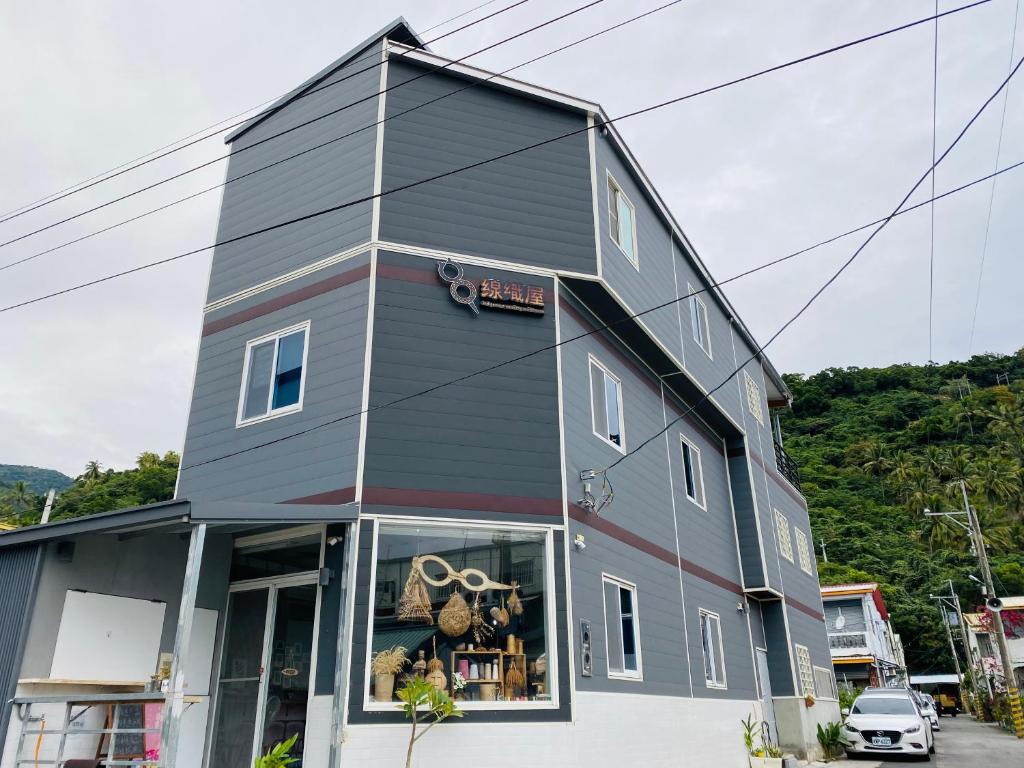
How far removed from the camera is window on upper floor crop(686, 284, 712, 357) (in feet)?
55.2

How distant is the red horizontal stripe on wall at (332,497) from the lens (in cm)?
911

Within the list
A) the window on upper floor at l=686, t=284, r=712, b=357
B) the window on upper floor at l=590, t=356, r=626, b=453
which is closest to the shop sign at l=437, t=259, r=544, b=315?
the window on upper floor at l=590, t=356, r=626, b=453

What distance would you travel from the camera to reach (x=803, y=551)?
22.0 metres

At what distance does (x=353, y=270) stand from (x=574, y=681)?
6.11 meters

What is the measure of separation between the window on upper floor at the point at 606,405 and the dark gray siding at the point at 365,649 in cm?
274

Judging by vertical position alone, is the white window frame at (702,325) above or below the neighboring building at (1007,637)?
above

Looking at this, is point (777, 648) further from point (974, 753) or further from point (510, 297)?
point (510, 297)

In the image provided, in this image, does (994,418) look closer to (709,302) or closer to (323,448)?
(709,302)

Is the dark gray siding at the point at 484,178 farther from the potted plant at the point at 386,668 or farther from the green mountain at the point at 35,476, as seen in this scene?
the green mountain at the point at 35,476

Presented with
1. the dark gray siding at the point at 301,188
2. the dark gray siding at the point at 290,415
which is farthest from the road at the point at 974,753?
the dark gray siding at the point at 301,188

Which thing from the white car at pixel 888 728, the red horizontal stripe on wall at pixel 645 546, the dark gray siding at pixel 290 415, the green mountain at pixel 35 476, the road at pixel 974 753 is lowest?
the road at pixel 974 753

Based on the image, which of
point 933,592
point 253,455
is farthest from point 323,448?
point 933,592

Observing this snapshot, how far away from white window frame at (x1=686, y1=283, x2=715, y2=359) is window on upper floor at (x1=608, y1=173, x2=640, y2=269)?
3.25m

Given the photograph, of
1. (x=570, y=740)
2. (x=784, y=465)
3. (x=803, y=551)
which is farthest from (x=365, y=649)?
(x=803, y=551)
